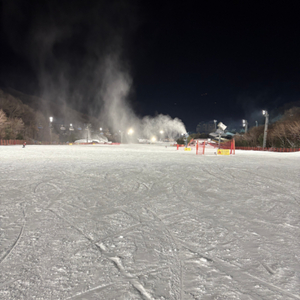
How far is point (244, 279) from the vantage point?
2.18 meters

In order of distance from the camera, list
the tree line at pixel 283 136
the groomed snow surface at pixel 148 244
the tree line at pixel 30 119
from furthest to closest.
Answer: the tree line at pixel 30 119
the tree line at pixel 283 136
the groomed snow surface at pixel 148 244

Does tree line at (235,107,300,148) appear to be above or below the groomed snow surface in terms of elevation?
above

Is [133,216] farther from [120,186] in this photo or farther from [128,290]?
[120,186]

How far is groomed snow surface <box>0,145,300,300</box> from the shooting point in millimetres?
2039

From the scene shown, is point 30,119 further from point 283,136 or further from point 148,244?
point 148,244

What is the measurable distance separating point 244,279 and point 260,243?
38.0 inches

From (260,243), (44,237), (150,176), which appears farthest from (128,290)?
(150,176)

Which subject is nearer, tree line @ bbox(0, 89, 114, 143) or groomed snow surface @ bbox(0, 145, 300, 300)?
groomed snow surface @ bbox(0, 145, 300, 300)

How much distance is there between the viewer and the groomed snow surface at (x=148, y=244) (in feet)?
6.69

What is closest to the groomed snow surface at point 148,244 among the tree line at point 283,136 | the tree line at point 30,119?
the tree line at point 283,136

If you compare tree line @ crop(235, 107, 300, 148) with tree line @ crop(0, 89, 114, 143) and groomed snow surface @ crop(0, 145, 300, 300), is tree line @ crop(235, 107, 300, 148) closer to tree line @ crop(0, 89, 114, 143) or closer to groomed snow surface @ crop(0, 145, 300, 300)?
groomed snow surface @ crop(0, 145, 300, 300)

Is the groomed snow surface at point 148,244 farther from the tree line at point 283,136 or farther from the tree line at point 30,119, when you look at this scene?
the tree line at point 30,119

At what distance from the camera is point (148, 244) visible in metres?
A: 2.88

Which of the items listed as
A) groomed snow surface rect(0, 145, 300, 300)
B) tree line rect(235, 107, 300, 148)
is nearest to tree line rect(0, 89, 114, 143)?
groomed snow surface rect(0, 145, 300, 300)
